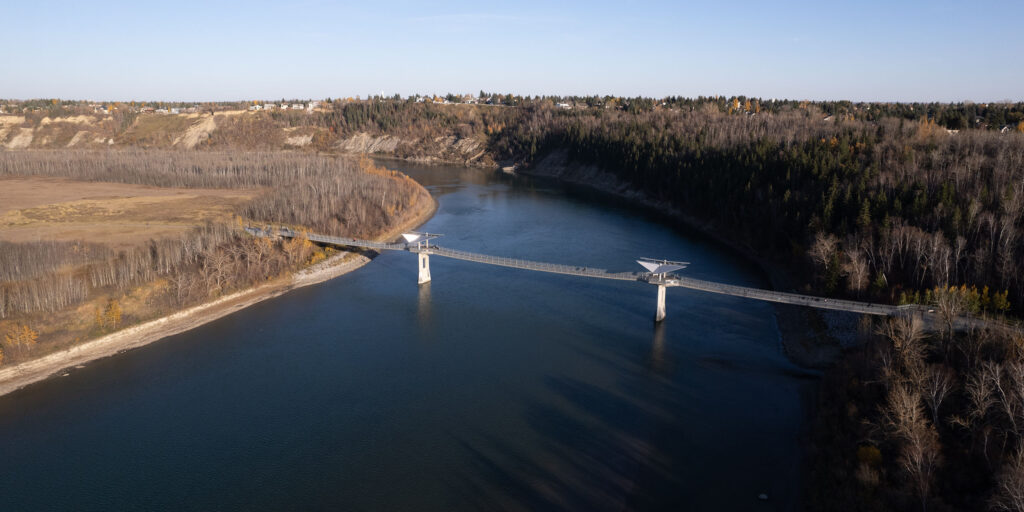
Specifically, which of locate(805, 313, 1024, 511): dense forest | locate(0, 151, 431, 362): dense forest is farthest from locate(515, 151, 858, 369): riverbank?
locate(0, 151, 431, 362): dense forest

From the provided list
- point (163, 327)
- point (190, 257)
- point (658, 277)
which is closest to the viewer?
point (658, 277)

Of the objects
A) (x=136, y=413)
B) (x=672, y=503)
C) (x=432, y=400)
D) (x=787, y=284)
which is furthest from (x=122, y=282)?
(x=787, y=284)

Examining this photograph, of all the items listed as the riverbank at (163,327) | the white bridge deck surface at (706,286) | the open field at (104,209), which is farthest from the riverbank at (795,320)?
the open field at (104,209)

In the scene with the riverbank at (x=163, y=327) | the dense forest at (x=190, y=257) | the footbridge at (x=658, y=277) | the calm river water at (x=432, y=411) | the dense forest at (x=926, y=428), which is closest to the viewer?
the dense forest at (x=926, y=428)

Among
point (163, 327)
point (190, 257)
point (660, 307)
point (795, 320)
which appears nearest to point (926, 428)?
point (795, 320)

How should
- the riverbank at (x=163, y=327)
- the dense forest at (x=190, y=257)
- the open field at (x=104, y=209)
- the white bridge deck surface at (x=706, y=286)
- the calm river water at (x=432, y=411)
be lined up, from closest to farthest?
the calm river water at (x=432, y=411), the white bridge deck surface at (x=706, y=286), the riverbank at (x=163, y=327), the dense forest at (x=190, y=257), the open field at (x=104, y=209)

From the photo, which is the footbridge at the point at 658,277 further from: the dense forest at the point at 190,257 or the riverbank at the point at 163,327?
the riverbank at the point at 163,327

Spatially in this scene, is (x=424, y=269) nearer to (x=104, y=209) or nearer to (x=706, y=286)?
(x=706, y=286)

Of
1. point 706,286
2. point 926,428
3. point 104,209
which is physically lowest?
point 926,428
